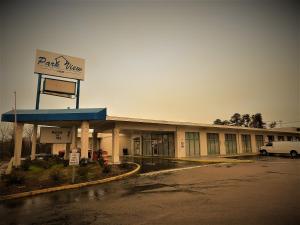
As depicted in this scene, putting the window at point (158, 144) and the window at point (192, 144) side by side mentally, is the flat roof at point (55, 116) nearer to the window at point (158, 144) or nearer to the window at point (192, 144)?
the window at point (158, 144)

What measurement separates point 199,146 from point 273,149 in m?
11.3

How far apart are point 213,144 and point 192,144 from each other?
4536mm

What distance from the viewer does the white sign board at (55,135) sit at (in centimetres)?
2045

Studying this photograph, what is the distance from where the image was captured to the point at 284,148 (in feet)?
101

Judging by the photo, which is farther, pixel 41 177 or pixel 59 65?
pixel 59 65

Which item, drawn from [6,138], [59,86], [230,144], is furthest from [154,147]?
[6,138]

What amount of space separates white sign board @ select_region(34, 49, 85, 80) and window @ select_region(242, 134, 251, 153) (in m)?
30.8

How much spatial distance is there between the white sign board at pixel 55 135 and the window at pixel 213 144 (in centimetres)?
2108

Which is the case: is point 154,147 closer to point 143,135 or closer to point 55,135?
point 143,135

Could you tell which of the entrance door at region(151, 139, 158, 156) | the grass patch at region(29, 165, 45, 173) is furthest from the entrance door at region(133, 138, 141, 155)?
the grass patch at region(29, 165, 45, 173)

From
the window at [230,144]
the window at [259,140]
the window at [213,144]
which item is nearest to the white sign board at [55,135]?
the window at [213,144]

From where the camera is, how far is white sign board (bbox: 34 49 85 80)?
20.8 m

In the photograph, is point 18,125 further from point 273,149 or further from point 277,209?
point 273,149

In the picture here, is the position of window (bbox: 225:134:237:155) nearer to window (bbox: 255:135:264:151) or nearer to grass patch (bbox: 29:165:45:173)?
window (bbox: 255:135:264:151)
